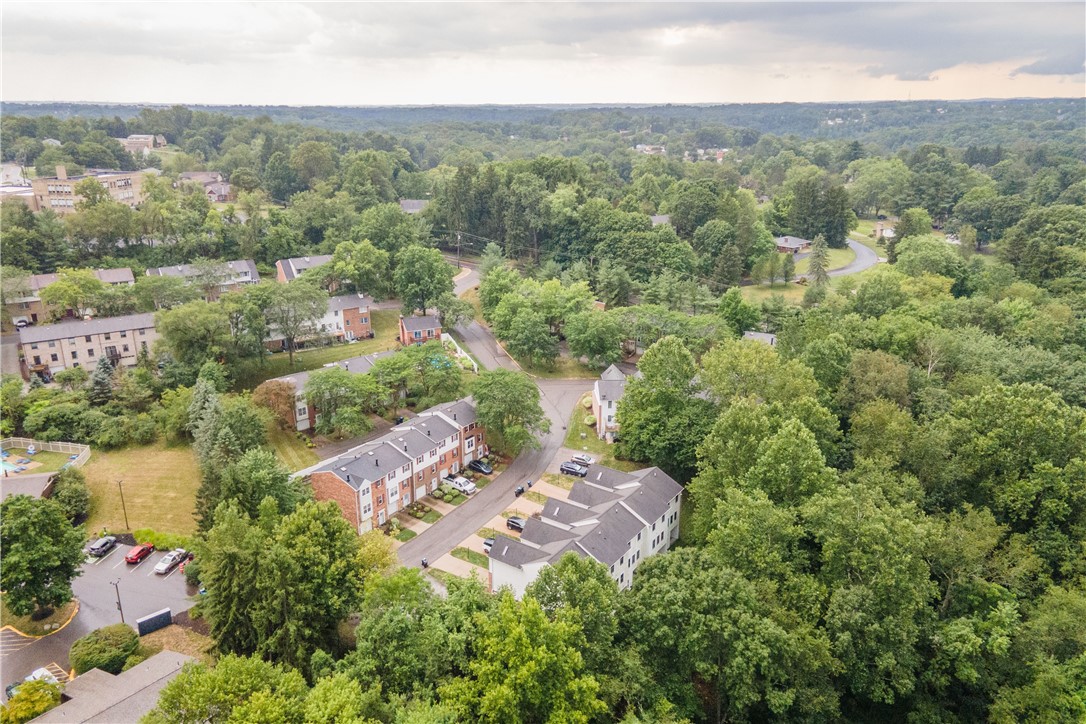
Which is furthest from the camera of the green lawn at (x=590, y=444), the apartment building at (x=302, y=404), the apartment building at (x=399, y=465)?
the apartment building at (x=302, y=404)

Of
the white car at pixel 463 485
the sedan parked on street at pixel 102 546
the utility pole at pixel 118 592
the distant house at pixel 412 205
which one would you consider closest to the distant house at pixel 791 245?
the distant house at pixel 412 205

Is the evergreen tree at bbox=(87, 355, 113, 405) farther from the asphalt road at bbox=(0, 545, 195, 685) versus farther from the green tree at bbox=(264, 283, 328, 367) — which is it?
the asphalt road at bbox=(0, 545, 195, 685)

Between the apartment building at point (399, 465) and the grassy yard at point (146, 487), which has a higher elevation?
the apartment building at point (399, 465)

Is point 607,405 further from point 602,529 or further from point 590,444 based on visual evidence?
point 602,529

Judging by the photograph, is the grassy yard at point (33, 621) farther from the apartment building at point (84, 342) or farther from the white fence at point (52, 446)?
the apartment building at point (84, 342)

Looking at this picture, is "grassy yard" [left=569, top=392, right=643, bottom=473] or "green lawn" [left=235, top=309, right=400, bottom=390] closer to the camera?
"grassy yard" [left=569, top=392, right=643, bottom=473]

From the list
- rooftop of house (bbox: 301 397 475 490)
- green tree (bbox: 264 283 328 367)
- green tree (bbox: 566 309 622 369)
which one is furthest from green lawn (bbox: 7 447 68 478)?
green tree (bbox: 566 309 622 369)
